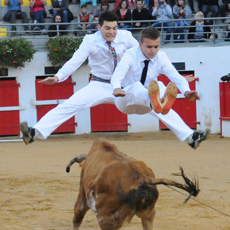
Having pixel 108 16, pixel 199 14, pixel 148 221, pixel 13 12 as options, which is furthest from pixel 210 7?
pixel 148 221

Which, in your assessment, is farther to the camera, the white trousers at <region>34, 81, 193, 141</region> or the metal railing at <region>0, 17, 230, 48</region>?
the metal railing at <region>0, 17, 230, 48</region>

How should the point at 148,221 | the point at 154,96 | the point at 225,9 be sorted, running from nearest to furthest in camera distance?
1. the point at 148,221
2. the point at 154,96
3. the point at 225,9

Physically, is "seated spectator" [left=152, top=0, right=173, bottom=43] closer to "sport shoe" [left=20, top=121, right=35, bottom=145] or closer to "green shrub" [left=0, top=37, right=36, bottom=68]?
"green shrub" [left=0, top=37, right=36, bottom=68]

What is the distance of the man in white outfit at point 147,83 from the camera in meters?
6.76

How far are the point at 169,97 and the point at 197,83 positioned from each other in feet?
36.1

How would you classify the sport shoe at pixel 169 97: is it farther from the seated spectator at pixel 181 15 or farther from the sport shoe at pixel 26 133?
the seated spectator at pixel 181 15

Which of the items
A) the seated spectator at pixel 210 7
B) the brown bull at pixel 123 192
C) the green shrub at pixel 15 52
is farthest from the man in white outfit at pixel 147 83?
the seated spectator at pixel 210 7

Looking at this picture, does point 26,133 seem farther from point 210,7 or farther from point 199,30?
point 210,7

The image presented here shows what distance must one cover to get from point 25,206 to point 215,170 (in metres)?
4.02

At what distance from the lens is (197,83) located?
1739 centimetres

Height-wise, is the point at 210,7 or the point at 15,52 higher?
the point at 210,7

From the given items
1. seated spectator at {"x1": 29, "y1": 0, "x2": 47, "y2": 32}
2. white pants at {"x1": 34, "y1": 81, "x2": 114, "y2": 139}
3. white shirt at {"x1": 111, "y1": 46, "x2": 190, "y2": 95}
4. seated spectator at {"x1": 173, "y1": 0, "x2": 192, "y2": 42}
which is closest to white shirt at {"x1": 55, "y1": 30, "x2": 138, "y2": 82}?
white pants at {"x1": 34, "y1": 81, "x2": 114, "y2": 139}

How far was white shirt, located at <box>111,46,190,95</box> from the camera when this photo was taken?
693 centimetres

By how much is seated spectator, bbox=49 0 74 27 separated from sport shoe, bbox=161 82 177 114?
11.4 m
